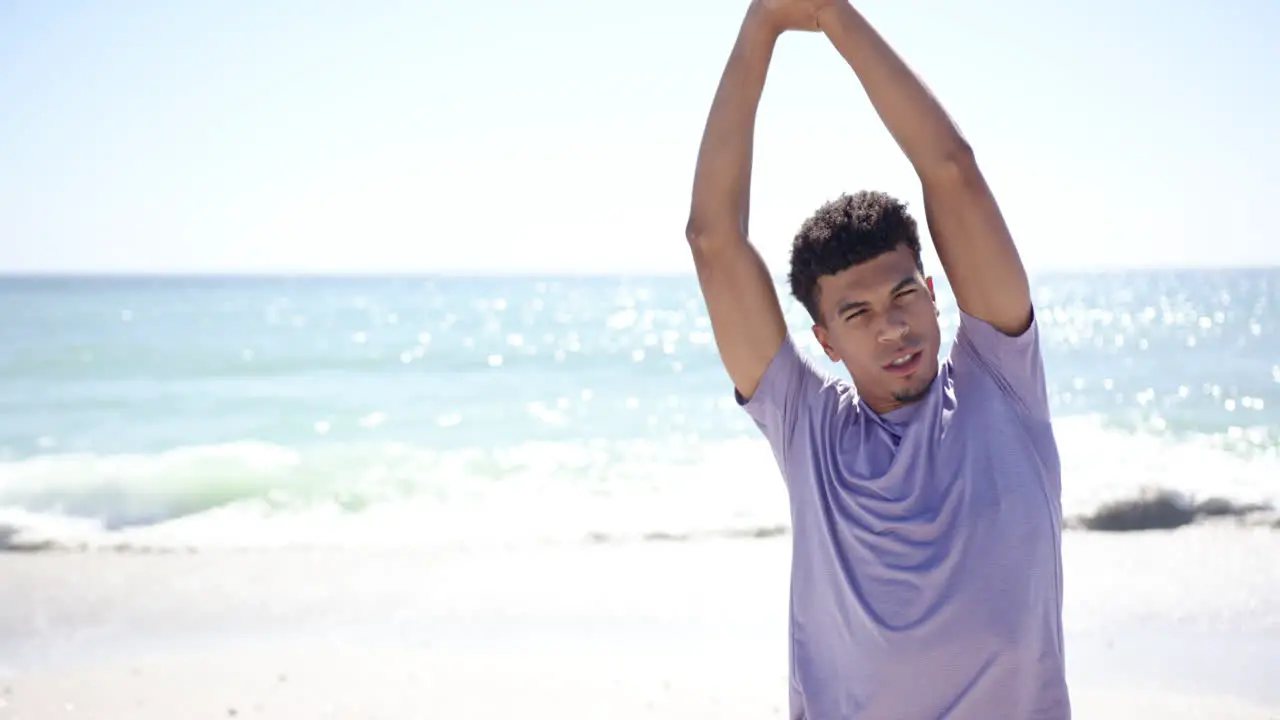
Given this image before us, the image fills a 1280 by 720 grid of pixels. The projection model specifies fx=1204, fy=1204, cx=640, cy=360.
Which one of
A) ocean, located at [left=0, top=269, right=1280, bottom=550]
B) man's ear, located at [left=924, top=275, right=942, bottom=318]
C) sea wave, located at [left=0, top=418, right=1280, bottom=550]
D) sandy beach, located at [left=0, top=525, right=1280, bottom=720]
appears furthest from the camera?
ocean, located at [left=0, top=269, right=1280, bottom=550]

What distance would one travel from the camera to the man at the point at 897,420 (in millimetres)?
1891

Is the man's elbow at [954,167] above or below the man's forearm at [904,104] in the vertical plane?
below

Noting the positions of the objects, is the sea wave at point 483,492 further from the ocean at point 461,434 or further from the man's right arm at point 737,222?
the man's right arm at point 737,222

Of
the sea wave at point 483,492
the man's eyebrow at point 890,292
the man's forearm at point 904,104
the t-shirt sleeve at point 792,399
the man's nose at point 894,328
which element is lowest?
the sea wave at point 483,492

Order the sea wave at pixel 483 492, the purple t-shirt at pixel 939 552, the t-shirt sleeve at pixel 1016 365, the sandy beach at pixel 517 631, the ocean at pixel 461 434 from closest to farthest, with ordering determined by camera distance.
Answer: the purple t-shirt at pixel 939 552 → the t-shirt sleeve at pixel 1016 365 → the sandy beach at pixel 517 631 → the sea wave at pixel 483 492 → the ocean at pixel 461 434

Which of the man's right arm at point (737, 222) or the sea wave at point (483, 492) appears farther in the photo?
the sea wave at point (483, 492)

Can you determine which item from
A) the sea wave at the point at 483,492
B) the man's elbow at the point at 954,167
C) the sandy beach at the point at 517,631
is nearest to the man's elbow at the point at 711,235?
the man's elbow at the point at 954,167

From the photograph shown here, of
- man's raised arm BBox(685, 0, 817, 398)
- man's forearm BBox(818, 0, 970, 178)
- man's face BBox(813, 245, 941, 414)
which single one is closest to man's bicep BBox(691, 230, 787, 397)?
man's raised arm BBox(685, 0, 817, 398)

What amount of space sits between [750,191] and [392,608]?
5474 mm

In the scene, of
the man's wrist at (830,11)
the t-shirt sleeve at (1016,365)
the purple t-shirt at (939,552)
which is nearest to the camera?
the purple t-shirt at (939,552)

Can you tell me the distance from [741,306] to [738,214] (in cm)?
18

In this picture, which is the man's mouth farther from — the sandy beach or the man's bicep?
the sandy beach

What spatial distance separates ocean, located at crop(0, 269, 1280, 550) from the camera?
34.2 ft

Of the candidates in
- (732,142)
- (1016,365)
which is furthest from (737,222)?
(1016,365)
